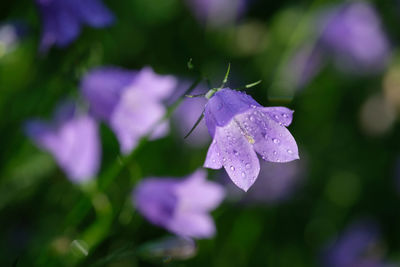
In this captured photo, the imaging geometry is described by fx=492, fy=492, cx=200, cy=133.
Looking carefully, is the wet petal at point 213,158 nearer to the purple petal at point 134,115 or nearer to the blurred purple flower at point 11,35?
the purple petal at point 134,115

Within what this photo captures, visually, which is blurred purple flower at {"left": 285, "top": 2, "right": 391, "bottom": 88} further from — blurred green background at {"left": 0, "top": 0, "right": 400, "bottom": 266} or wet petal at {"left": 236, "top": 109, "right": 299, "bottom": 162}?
wet petal at {"left": 236, "top": 109, "right": 299, "bottom": 162}

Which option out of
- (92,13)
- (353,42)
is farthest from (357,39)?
(92,13)

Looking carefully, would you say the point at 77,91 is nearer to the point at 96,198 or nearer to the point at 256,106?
the point at 96,198

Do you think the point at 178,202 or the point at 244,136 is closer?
the point at 244,136

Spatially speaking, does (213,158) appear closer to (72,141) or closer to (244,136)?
(244,136)

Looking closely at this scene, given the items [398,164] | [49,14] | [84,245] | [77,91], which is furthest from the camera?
[398,164]

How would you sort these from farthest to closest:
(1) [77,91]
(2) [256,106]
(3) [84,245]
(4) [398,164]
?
(4) [398,164] → (1) [77,91] → (3) [84,245] → (2) [256,106]

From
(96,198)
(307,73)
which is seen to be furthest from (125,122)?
(307,73)
